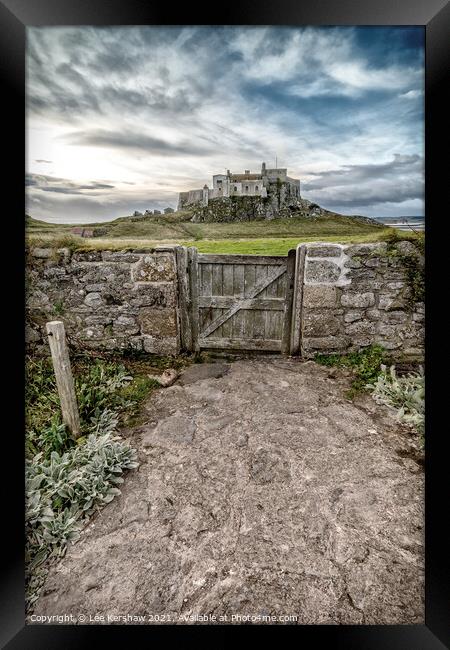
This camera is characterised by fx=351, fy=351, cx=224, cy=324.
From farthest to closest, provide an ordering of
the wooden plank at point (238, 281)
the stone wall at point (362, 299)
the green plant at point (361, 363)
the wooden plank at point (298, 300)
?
the wooden plank at point (238, 281) < the wooden plank at point (298, 300) < the stone wall at point (362, 299) < the green plant at point (361, 363)

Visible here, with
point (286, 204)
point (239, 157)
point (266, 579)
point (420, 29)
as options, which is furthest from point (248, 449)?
point (420, 29)

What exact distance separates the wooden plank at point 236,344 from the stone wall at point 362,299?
413mm

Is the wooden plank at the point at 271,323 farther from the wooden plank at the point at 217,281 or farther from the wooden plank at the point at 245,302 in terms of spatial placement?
the wooden plank at the point at 217,281

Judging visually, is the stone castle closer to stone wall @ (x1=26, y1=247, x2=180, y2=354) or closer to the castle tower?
the castle tower

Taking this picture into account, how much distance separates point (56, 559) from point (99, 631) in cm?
35

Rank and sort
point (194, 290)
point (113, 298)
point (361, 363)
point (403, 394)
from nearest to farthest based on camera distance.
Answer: point (403, 394) < point (361, 363) < point (113, 298) < point (194, 290)

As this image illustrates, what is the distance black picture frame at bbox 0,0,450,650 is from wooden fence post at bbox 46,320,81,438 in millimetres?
361

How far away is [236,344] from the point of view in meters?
3.80

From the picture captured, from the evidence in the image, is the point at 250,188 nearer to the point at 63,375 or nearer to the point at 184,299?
the point at 184,299

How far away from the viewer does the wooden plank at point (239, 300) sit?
11.9 feet

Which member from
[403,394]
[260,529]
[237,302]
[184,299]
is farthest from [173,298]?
[260,529]

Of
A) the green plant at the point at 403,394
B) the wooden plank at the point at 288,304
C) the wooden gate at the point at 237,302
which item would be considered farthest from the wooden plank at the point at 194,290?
the green plant at the point at 403,394
